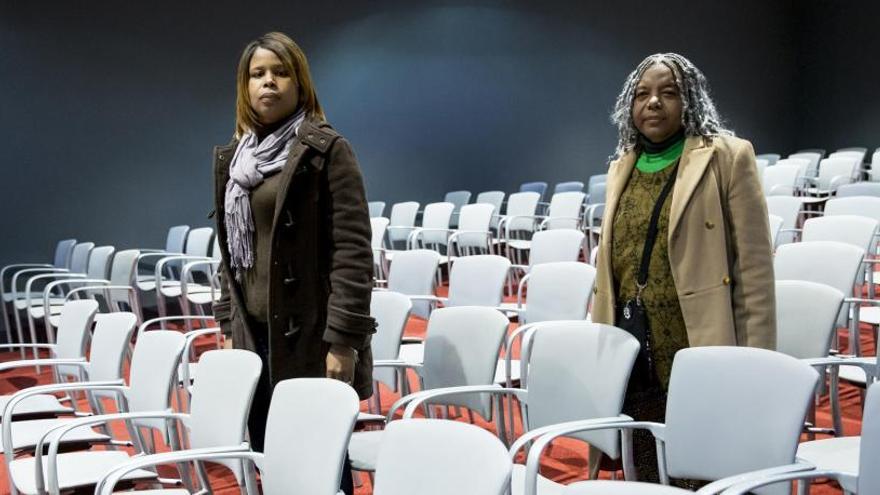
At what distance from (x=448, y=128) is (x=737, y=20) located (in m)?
6.19

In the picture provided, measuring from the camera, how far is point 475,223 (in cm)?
763

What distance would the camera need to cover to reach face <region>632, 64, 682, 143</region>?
8.11 feet

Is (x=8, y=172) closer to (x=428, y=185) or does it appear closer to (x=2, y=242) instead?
(x=2, y=242)

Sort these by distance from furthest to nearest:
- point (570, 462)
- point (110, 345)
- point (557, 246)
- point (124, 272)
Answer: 1. point (124, 272)
2. point (557, 246)
3. point (570, 462)
4. point (110, 345)

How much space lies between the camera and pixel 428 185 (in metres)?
10.4

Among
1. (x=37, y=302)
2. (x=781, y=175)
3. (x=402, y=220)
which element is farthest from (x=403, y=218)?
(x=781, y=175)

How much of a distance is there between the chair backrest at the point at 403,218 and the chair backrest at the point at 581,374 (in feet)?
18.8

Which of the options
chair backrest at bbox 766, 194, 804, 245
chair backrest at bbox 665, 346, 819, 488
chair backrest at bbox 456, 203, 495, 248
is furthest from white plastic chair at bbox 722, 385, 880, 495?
chair backrest at bbox 456, 203, 495, 248

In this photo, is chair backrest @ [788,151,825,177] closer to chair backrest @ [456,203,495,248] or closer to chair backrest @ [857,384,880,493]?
chair backrest @ [456,203,495,248]

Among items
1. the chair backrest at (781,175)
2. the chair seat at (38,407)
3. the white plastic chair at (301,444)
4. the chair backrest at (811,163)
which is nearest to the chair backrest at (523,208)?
the chair backrest at (781,175)

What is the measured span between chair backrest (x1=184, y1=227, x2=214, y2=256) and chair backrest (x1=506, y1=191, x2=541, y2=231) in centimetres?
278

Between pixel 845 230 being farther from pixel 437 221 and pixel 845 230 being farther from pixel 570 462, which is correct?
pixel 437 221

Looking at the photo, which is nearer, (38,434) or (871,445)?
(871,445)

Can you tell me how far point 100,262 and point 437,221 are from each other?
116 inches
